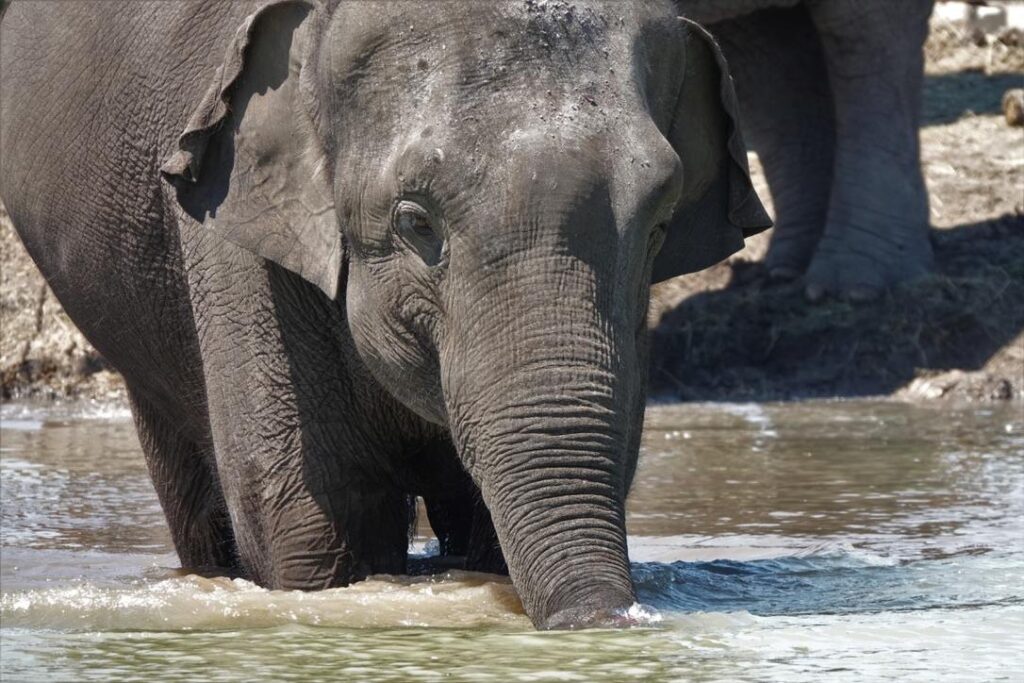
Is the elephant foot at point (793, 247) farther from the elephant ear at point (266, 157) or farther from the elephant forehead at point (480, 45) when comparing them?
the elephant forehead at point (480, 45)

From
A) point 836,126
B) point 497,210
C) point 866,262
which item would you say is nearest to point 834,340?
point 866,262

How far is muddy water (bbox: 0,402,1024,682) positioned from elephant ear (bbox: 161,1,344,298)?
921 mm

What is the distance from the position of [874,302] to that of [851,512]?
4.27m

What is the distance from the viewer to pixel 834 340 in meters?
12.7

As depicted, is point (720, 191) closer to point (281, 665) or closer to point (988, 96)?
point (281, 665)

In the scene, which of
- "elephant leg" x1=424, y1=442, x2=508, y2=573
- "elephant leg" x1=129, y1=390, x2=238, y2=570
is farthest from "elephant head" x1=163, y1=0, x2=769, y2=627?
"elephant leg" x1=129, y1=390, x2=238, y2=570

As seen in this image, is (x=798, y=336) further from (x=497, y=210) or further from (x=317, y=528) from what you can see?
(x=497, y=210)

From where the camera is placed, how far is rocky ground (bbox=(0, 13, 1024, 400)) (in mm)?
12531

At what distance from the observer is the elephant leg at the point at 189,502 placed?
25.5 ft

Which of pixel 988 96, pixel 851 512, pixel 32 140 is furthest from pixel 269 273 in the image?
pixel 988 96

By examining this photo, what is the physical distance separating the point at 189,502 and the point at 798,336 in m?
5.56

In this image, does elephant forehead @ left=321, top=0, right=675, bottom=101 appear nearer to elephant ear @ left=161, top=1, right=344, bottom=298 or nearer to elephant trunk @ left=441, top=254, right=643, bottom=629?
elephant ear @ left=161, top=1, right=344, bottom=298

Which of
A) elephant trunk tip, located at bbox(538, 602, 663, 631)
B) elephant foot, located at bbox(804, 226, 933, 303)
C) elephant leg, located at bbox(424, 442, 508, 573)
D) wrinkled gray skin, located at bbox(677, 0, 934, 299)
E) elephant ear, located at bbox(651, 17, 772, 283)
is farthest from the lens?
wrinkled gray skin, located at bbox(677, 0, 934, 299)

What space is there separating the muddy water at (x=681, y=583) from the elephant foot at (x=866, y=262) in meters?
1.39
